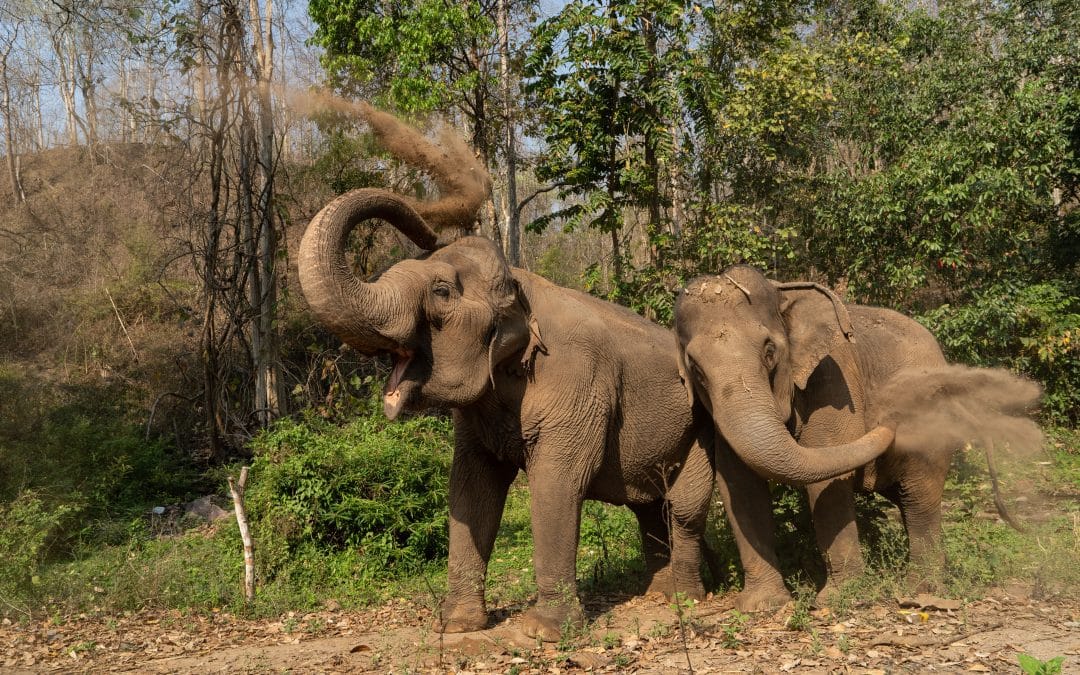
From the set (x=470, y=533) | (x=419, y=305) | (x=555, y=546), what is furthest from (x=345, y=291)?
(x=470, y=533)

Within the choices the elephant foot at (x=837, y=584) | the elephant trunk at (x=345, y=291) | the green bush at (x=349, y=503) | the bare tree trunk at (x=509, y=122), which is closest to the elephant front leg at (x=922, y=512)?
the elephant foot at (x=837, y=584)

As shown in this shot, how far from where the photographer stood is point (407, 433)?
35.8 ft

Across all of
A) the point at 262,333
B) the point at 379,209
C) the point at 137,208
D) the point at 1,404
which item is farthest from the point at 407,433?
the point at 137,208

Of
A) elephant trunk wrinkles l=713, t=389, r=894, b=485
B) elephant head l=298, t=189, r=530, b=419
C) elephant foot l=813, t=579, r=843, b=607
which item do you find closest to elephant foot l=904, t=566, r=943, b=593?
elephant foot l=813, t=579, r=843, b=607

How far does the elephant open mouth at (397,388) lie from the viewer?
5605 mm

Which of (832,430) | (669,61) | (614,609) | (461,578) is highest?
(669,61)

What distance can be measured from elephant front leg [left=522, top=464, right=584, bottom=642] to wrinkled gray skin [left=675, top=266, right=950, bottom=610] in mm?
1109

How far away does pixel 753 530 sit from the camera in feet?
22.3

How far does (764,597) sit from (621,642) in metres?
1.19

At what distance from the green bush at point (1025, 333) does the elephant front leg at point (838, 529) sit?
7470 mm

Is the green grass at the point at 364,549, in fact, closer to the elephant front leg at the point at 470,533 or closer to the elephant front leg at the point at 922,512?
the elephant front leg at the point at 922,512

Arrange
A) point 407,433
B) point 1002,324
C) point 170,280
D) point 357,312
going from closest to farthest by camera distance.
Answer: point 357,312 → point 407,433 → point 1002,324 → point 170,280

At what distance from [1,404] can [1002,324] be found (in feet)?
48.3

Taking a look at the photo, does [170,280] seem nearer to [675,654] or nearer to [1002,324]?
[1002,324]
